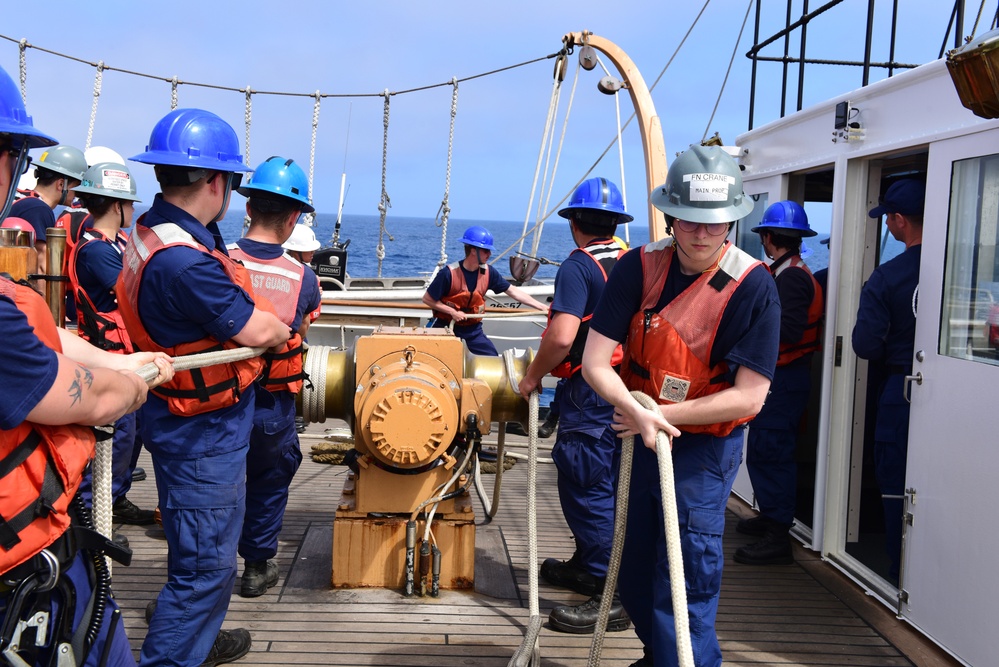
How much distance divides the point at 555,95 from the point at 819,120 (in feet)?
10.7

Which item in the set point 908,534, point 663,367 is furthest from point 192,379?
point 908,534

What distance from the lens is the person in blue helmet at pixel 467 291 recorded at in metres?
8.56

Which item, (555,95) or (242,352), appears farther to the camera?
(555,95)

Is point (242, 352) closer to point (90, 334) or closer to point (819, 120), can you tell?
point (90, 334)

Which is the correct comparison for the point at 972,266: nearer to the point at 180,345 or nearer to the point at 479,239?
the point at 180,345

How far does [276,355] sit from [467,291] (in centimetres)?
497

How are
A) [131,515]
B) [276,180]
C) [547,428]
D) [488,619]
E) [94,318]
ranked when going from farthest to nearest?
[547,428] → [131,515] → [94,318] → [488,619] → [276,180]

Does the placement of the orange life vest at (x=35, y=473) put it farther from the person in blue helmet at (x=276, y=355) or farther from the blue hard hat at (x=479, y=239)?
the blue hard hat at (x=479, y=239)

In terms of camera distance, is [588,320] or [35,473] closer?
[35,473]

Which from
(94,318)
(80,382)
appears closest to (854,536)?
(94,318)

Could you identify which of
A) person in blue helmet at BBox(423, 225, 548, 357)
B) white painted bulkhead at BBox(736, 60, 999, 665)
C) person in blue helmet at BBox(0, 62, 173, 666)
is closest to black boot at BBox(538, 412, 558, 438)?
person in blue helmet at BBox(423, 225, 548, 357)

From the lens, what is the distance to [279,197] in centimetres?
380

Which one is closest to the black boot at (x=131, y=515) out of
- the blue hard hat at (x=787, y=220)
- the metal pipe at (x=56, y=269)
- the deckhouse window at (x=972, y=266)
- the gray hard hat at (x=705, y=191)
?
the metal pipe at (x=56, y=269)

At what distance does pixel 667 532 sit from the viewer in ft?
7.48
